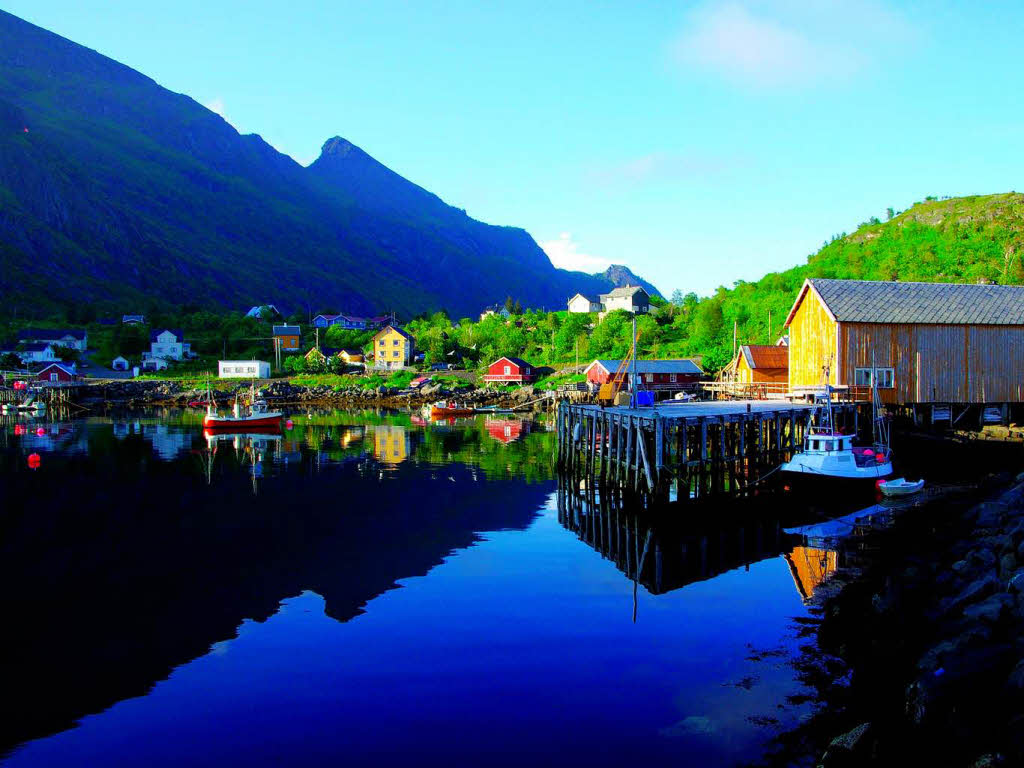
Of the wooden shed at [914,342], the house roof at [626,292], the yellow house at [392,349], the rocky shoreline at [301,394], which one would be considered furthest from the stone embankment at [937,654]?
the house roof at [626,292]

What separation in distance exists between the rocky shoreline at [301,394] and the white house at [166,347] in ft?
74.3

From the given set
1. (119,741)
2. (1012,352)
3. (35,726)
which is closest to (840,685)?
(119,741)

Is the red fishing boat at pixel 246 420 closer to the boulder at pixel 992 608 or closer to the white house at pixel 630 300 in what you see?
the boulder at pixel 992 608

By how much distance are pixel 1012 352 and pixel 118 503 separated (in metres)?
47.4

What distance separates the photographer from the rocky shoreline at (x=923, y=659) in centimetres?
1188

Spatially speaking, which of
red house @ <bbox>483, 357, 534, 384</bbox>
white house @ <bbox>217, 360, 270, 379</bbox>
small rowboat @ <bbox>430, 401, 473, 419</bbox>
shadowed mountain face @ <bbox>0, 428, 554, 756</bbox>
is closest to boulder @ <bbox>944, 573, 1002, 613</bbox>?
shadowed mountain face @ <bbox>0, 428, 554, 756</bbox>

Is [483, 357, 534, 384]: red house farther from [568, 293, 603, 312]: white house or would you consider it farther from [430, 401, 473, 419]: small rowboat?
[568, 293, 603, 312]: white house

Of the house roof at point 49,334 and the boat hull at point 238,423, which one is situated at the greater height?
the house roof at point 49,334

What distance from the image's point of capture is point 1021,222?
108 m

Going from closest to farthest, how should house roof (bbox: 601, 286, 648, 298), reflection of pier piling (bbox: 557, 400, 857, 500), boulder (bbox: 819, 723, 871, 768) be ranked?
1. boulder (bbox: 819, 723, 871, 768)
2. reflection of pier piling (bbox: 557, 400, 857, 500)
3. house roof (bbox: 601, 286, 648, 298)

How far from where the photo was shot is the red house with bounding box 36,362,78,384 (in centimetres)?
11094

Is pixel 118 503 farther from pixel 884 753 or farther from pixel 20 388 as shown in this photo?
pixel 20 388

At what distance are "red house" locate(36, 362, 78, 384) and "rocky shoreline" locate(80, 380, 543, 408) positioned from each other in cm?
377

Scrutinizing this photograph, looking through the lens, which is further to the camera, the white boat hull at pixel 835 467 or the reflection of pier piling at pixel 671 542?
the white boat hull at pixel 835 467
